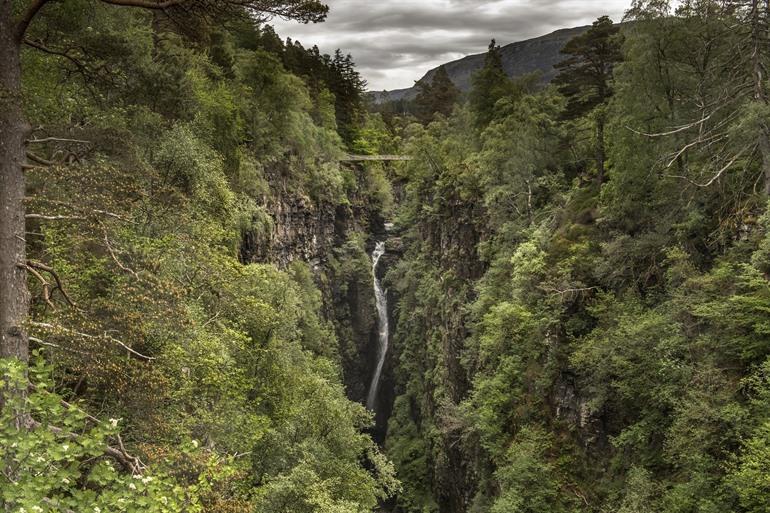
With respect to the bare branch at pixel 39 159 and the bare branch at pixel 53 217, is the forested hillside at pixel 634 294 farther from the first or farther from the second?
the bare branch at pixel 39 159

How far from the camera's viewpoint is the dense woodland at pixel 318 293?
763 centimetres

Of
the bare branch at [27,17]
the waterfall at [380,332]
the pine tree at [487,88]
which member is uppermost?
the pine tree at [487,88]

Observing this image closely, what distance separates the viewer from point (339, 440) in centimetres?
2180

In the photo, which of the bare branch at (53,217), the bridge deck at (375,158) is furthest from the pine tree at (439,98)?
the bare branch at (53,217)

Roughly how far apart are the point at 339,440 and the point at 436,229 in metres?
29.6

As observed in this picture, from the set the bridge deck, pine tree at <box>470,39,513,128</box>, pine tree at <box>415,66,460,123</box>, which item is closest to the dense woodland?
pine tree at <box>470,39,513,128</box>

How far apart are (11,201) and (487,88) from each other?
139 feet

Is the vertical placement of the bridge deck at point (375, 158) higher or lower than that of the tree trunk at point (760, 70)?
higher

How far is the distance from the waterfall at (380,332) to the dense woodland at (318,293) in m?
13.6

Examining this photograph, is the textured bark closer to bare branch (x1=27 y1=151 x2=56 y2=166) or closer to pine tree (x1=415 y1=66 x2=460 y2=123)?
bare branch (x1=27 y1=151 x2=56 y2=166)

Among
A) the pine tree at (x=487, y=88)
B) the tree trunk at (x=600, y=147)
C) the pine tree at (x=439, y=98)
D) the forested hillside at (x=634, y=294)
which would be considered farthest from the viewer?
the pine tree at (x=439, y=98)

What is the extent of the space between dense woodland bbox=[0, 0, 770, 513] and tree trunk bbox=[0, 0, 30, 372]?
0.03 m

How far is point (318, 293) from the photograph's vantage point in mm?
40438

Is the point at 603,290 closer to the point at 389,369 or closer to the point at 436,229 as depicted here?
the point at 436,229
